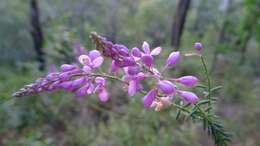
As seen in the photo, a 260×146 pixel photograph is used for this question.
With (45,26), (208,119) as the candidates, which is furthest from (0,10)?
(208,119)

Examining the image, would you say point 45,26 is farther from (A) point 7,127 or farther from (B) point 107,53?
(B) point 107,53

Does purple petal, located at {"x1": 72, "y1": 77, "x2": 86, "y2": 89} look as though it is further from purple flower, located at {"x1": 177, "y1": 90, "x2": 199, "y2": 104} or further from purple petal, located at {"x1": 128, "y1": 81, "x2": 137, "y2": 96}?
purple flower, located at {"x1": 177, "y1": 90, "x2": 199, "y2": 104}

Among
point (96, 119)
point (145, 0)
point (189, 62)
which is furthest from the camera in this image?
point (145, 0)

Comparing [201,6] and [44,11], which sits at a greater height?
[201,6]

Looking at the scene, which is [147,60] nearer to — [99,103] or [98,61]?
[98,61]

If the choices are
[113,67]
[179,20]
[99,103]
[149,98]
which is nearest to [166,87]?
[149,98]

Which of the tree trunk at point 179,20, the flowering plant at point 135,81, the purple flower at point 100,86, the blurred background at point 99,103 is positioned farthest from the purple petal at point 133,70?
the tree trunk at point 179,20
